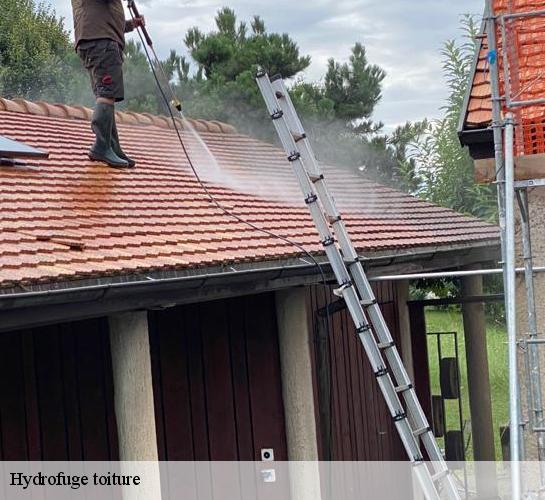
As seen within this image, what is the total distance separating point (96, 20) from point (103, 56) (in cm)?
29

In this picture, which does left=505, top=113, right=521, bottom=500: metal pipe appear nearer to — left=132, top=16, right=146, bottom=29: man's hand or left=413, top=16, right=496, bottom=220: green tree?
left=132, top=16, right=146, bottom=29: man's hand

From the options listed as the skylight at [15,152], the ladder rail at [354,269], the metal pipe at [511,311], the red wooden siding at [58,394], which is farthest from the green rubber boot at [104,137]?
the metal pipe at [511,311]

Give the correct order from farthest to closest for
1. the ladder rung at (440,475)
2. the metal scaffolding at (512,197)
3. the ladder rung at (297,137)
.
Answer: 1. the ladder rung at (297,137)
2. the ladder rung at (440,475)
3. the metal scaffolding at (512,197)

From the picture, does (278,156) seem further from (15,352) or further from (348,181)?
(15,352)

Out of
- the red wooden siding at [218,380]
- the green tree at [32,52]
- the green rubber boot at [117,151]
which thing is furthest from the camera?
the green tree at [32,52]

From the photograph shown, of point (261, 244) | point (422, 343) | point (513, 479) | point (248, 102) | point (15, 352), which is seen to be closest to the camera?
point (513, 479)

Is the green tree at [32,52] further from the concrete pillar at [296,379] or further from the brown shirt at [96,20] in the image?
the concrete pillar at [296,379]

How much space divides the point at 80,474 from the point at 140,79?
1821cm

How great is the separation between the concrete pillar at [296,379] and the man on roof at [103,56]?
6.89 feet

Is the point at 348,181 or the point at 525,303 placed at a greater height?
the point at 348,181

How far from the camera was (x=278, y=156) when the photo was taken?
515 inches

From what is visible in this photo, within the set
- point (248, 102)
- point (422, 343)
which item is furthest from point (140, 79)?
point (422, 343)

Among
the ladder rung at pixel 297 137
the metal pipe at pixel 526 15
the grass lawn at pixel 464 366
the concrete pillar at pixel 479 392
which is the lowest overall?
the grass lawn at pixel 464 366

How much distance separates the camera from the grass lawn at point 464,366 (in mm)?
21062
